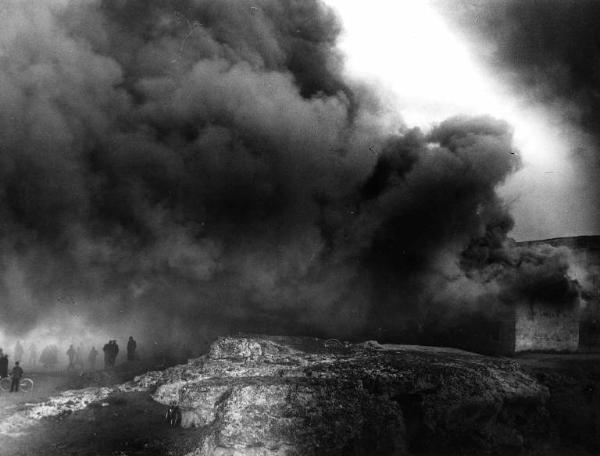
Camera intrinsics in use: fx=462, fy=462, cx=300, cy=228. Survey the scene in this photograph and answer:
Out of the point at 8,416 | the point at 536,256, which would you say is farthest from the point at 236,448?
the point at 536,256

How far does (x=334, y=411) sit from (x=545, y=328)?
1029 cm

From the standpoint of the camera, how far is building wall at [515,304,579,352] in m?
15.8

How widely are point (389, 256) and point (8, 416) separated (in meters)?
13.8

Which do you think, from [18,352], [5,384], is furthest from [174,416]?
[18,352]

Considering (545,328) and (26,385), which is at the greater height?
(545,328)

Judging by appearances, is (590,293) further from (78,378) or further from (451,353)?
(78,378)

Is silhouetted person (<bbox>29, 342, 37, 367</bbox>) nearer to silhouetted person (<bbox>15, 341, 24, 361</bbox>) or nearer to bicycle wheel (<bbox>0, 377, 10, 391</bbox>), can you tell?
silhouetted person (<bbox>15, 341, 24, 361</bbox>)

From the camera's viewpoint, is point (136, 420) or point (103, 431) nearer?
point (103, 431)

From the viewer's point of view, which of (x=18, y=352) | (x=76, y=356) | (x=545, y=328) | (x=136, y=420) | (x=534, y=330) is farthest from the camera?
(x=76, y=356)

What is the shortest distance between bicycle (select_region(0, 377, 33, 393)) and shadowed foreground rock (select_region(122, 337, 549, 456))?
→ 2766 mm

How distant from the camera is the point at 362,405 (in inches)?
391

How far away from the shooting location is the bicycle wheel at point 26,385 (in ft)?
41.0

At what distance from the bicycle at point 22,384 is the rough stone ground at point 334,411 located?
192 cm

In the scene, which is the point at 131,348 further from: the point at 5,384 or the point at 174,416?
the point at 174,416
